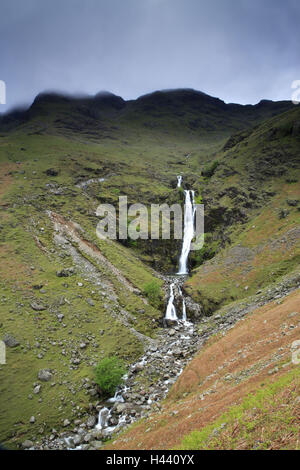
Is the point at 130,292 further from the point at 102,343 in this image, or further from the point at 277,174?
the point at 277,174

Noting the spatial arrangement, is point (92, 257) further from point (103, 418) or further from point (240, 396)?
point (240, 396)

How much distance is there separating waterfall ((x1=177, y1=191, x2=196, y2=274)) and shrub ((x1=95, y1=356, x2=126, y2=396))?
32968mm

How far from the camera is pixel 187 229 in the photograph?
205 feet

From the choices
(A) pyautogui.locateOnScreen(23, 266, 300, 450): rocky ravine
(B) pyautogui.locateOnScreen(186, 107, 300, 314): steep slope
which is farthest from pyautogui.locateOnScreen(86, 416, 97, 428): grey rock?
(B) pyautogui.locateOnScreen(186, 107, 300, 314): steep slope

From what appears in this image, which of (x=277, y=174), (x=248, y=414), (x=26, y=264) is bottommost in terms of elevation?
(x=248, y=414)

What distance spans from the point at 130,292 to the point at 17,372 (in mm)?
18639

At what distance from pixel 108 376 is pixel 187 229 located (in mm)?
44867

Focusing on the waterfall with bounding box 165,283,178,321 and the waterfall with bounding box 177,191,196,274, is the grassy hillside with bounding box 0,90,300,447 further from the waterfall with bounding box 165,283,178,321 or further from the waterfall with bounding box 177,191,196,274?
the waterfall with bounding box 177,191,196,274

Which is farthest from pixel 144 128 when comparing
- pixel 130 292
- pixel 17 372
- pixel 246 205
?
pixel 17 372

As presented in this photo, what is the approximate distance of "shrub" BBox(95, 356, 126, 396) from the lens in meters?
22.2

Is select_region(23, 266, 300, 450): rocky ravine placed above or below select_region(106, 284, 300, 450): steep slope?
below

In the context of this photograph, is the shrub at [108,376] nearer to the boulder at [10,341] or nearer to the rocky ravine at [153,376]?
the rocky ravine at [153,376]

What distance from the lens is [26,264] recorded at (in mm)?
34344

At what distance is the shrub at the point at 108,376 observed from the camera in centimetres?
2222
